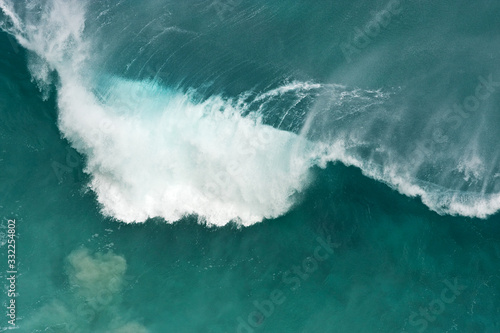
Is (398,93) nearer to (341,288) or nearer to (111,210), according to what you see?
(341,288)

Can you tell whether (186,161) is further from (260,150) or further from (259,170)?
(260,150)

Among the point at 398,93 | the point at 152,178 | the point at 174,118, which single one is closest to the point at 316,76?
the point at 398,93

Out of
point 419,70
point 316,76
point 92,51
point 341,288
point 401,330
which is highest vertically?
point 92,51

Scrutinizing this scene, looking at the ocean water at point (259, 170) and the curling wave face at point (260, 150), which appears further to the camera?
the curling wave face at point (260, 150)

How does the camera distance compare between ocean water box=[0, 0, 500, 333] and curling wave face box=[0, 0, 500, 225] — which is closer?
ocean water box=[0, 0, 500, 333]

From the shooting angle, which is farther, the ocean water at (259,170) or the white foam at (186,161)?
the white foam at (186,161)

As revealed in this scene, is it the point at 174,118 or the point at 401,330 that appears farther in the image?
the point at 174,118

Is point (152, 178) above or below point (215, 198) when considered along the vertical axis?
above
